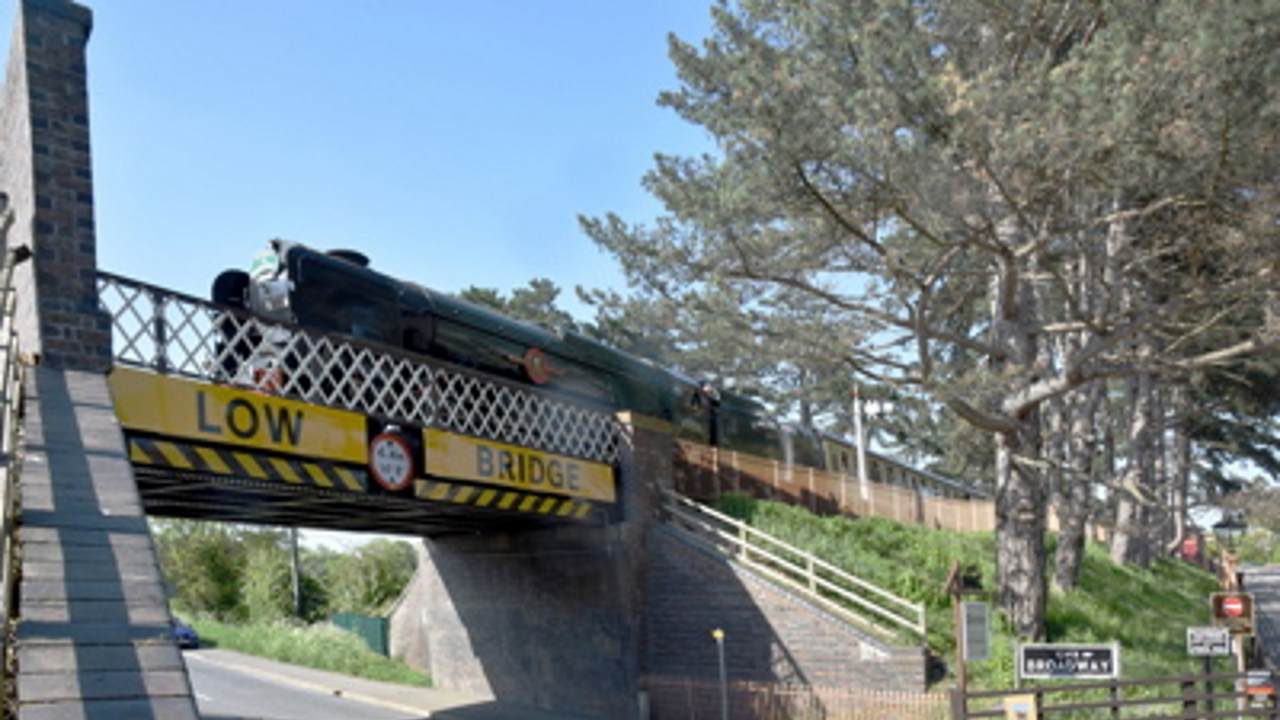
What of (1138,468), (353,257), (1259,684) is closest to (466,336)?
(353,257)

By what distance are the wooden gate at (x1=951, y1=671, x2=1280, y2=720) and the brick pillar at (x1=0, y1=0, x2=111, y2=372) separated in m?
9.62

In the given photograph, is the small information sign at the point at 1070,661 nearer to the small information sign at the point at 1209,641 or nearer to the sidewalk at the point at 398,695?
the small information sign at the point at 1209,641

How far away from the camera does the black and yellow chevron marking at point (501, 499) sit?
16047 millimetres

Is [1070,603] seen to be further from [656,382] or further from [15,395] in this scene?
[15,395]

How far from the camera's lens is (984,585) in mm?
21016

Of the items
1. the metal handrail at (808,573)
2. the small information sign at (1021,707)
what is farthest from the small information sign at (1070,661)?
the metal handrail at (808,573)

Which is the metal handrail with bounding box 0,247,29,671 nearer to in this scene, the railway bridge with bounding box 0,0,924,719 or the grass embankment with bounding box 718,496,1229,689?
the railway bridge with bounding box 0,0,924,719

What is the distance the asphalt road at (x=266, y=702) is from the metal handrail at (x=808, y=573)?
614 centimetres

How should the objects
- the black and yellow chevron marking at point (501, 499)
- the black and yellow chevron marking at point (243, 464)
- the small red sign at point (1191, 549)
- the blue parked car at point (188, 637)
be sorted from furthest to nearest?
the small red sign at point (1191, 549) < the blue parked car at point (188, 637) < the black and yellow chevron marking at point (501, 499) < the black and yellow chevron marking at point (243, 464)

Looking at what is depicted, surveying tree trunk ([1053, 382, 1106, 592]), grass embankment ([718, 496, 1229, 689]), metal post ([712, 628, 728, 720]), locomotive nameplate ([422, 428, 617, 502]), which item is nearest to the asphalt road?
locomotive nameplate ([422, 428, 617, 502])

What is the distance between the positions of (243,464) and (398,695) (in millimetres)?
11356

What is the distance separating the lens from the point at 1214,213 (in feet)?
51.5

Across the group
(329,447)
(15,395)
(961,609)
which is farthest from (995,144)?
(15,395)

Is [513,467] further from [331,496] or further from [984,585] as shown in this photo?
[984,585]
